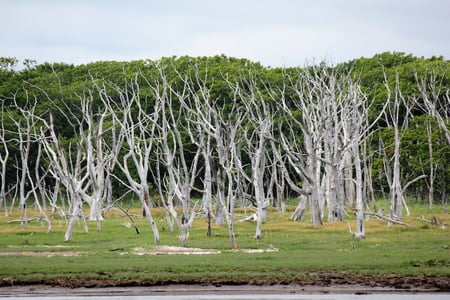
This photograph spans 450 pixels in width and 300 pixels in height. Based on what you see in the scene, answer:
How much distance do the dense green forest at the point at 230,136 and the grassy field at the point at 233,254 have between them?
1.90 m

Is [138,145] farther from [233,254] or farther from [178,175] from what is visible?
[233,254]

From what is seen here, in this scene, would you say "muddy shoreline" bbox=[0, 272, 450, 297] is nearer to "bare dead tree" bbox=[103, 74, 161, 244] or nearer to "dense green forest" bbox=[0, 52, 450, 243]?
"dense green forest" bbox=[0, 52, 450, 243]

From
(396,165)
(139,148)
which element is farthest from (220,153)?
(396,165)

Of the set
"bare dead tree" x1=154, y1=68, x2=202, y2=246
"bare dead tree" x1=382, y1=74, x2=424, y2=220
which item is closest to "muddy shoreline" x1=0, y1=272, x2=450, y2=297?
"bare dead tree" x1=154, y1=68, x2=202, y2=246

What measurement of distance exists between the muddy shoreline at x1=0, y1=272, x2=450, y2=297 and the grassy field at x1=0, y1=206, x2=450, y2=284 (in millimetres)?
428

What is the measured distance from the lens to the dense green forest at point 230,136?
162 feet

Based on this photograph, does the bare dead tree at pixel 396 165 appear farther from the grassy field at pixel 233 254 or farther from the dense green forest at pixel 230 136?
the grassy field at pixel 233 254

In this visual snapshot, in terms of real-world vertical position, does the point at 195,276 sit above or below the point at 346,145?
below

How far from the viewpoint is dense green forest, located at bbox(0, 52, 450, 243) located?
49.5m

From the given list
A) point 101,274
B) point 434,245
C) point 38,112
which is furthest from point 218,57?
point 101,274

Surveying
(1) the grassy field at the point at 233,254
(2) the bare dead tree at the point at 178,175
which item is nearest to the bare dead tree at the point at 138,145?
(2) the bare dead tree at the point at 178,175

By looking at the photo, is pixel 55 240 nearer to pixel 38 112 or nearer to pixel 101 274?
pixel 101 274

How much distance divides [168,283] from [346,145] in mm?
22563

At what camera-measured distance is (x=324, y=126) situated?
54.6 metres
